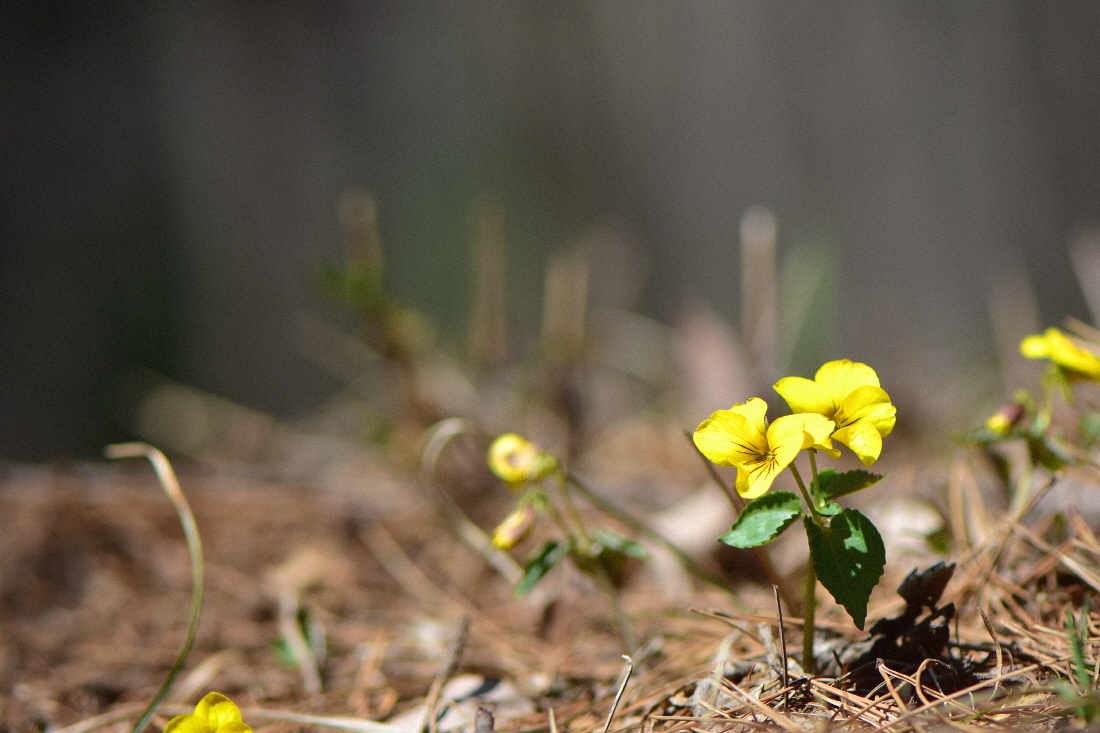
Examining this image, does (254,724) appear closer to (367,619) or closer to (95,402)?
(367,619)

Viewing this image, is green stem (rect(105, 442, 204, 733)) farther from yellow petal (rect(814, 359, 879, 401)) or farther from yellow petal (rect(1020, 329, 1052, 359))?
yellow petal (rect(1020, 329, 1052, 359))

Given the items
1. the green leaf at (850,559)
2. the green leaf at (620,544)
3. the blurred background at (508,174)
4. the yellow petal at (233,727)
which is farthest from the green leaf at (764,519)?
the blurred background at (508,174)

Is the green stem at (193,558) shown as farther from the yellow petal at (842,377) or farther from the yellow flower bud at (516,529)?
the yellow petal at (842,377)

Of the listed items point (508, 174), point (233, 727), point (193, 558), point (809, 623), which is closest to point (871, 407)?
point (809, 623)

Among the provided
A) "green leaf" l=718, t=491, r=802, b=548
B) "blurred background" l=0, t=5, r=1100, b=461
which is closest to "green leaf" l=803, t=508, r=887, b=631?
"green leaf" l=718, t=491, r=802, b=548

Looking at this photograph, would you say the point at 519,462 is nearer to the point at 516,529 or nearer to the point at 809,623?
the point at 516,529

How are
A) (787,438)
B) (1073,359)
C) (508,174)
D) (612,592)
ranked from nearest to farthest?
(787,438), (1073,359), (612,592), (508,174)
